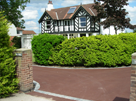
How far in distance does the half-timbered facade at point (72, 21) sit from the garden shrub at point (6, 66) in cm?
2014

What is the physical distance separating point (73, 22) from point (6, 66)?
882 inches

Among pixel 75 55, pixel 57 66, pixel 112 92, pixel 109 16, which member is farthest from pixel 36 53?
pixel 109 16

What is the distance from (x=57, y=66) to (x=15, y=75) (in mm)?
6899

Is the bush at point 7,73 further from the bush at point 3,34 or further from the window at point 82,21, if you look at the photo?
the window at point 82,21

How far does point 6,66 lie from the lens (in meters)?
5.82

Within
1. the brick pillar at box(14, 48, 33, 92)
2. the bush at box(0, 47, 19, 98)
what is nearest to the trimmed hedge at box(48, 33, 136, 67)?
the brick pillar at box(14, 48, 33, 92)

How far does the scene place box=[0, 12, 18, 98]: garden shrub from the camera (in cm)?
574

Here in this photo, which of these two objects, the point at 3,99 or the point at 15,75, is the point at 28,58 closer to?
the point at 15,75

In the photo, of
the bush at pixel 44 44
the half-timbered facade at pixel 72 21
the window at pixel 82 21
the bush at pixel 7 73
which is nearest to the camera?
the bush at pixel 7 73

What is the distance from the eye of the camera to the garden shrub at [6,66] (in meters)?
5.74

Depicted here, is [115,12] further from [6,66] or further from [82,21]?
[6,66]

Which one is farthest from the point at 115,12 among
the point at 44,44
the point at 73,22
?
the point at 44,44

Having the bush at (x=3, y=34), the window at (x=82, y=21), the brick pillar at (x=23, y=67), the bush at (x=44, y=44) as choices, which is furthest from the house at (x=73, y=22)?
the bush at (x=3, y=34)

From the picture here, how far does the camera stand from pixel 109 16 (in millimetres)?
20859
